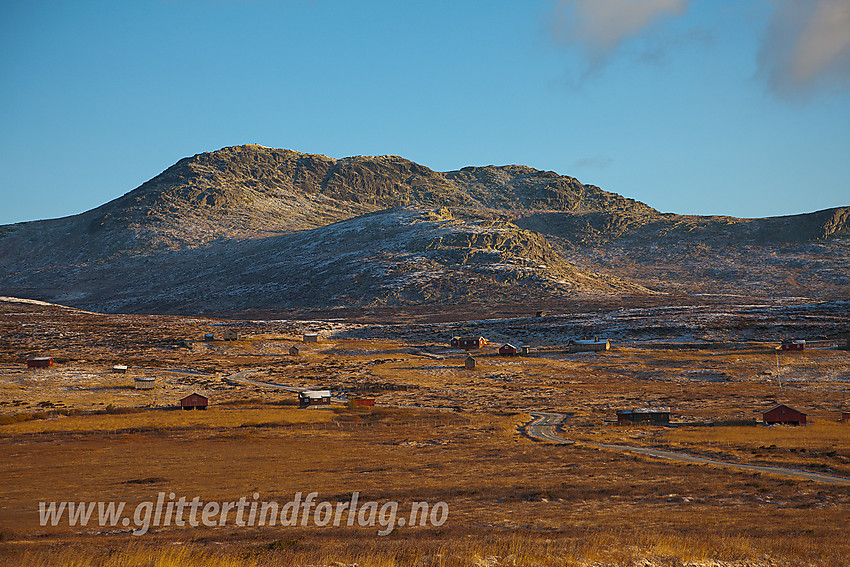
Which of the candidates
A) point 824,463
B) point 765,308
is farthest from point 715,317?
point 824,463

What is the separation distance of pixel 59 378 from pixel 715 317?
125 metres

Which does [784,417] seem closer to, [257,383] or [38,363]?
[257,383]

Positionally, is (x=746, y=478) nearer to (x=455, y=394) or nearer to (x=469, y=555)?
(x=469, y=555)

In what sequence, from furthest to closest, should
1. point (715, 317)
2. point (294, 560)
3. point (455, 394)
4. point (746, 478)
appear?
point (715, 317) < point (455, 394) < point (746, 478) < point (294, 560)

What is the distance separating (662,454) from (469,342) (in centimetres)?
8199

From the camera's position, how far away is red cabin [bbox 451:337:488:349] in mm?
127562

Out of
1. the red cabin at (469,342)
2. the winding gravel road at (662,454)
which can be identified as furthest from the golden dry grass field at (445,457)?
the red cabin at (469,342)

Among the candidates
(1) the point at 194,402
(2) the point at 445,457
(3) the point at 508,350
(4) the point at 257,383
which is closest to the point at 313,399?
(1) the point at 194,402

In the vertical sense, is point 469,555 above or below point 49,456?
above

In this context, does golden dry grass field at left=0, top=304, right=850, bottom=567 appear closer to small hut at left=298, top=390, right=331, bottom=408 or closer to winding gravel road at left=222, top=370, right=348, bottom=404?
winding gravel road at left=222, top=370, right=348, bottom=404

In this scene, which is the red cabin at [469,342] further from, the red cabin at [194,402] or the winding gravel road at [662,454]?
the red cabin at [194,402]

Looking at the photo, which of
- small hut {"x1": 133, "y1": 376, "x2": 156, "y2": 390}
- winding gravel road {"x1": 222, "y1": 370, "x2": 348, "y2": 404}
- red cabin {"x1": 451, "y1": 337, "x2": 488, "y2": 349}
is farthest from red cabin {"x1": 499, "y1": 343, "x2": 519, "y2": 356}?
small hut {"x1": 133, "y1": 376, "x2": 156, "y2": 390}

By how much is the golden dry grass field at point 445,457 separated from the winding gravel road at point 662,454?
147 centimetres

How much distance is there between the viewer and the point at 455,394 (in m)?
84.4
